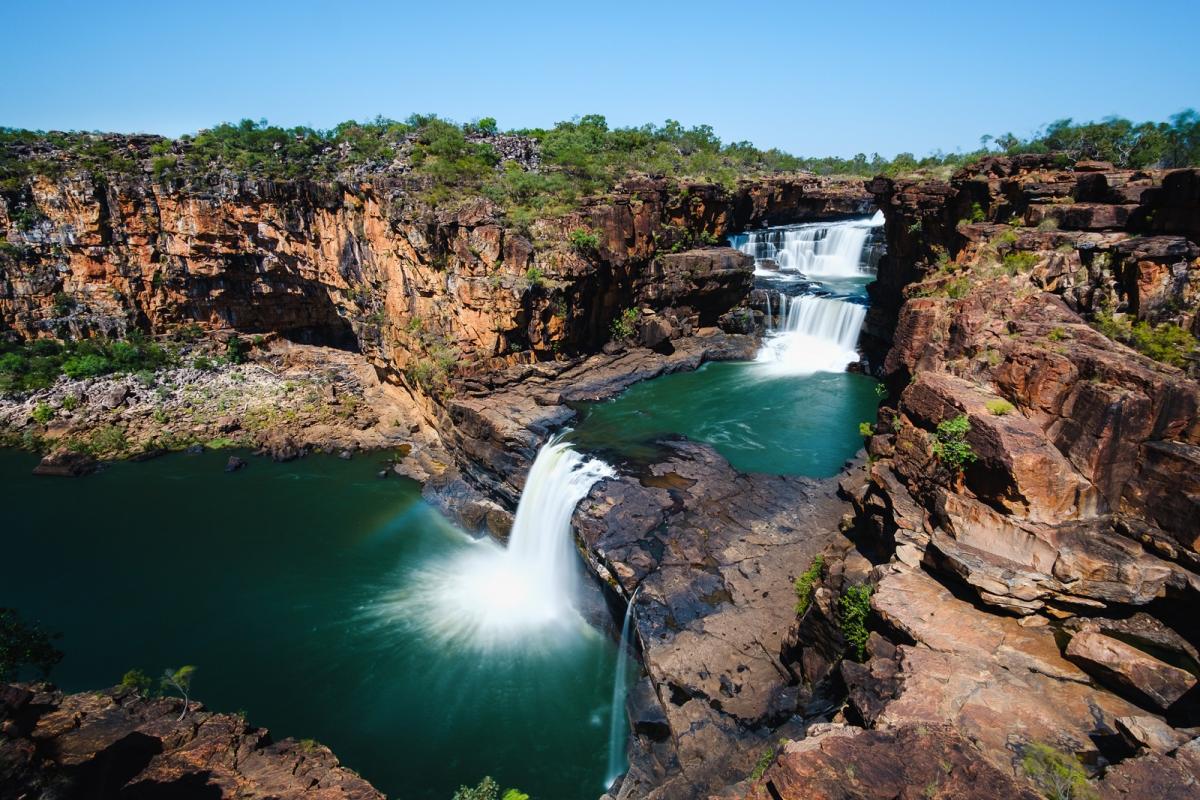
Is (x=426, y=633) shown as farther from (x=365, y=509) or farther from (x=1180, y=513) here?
(x=1180, y=513)

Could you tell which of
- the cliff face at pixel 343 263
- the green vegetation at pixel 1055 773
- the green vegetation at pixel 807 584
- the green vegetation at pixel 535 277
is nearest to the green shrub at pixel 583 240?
the cliff face at pixel 343 263

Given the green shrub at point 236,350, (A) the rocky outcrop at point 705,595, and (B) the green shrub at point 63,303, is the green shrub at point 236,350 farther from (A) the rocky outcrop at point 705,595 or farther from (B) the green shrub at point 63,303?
(A) the rocky outcrop at point 705,595

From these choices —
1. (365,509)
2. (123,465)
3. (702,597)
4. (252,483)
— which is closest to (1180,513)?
(702,597)

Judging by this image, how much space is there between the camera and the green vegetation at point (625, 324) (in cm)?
2766

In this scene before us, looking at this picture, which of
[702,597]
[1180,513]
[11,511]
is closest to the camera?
[1180,513]

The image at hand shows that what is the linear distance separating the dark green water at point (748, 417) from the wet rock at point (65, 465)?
20.7 meters

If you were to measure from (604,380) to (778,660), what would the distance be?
49.5 feet

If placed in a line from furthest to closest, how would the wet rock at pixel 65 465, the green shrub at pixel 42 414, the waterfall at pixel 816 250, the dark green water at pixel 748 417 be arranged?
the waterfall at pixel 816 250 < the green shrub at pixel 42 414 < the wet rock at pixel 65 465 < the dark green water at pixel 748 417

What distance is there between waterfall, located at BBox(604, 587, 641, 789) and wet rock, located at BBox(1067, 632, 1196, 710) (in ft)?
26.6

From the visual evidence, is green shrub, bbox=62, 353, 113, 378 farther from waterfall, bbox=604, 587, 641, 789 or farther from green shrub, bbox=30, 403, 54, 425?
waterfall, bbox=604, 587, 641, 789

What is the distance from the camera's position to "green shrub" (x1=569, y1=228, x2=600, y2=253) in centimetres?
2445

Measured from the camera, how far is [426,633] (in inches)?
610

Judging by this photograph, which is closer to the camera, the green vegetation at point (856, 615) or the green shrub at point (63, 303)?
the green vegetation at point (856, 615)

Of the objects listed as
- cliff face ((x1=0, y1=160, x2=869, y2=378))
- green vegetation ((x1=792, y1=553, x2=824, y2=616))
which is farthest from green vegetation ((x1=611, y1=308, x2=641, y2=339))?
green vegetation ((x1=792, y1=553, x2=824, y2=616))
